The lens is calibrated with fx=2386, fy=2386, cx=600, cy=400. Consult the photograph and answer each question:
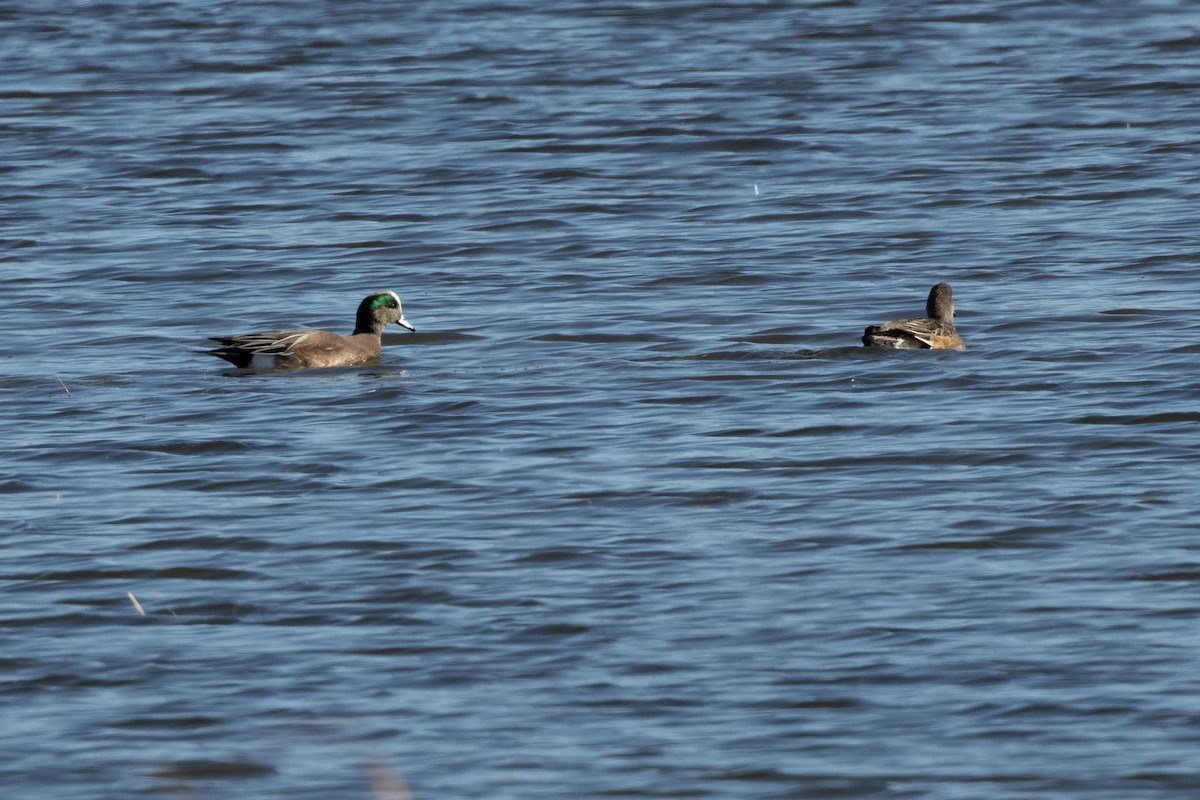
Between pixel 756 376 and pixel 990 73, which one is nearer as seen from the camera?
pixel 756 376

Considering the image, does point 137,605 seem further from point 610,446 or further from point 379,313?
point 379,313

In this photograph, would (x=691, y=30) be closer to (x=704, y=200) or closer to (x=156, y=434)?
(x=704, y=200)

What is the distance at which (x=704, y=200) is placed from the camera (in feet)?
66.0

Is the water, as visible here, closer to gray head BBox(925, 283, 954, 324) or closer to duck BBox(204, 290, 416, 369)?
duck BBox(204, 290, 416, 369)

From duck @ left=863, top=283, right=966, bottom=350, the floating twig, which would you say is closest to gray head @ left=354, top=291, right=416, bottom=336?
duck @ left=863, top=283, right=966, bottom=350

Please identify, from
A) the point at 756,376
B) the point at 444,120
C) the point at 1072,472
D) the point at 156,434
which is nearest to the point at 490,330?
the point at 756,376

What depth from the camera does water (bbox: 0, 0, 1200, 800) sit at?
7848 mm

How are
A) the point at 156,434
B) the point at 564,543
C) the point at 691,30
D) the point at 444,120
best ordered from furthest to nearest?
the point at 691,30
the point at 444,120
the point at 156,434
the point at 564,543

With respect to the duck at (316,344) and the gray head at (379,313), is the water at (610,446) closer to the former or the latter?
the duck at (316,344)

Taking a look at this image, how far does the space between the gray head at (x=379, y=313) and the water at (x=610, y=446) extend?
17.4 inches

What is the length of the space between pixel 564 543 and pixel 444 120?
15.1 metres

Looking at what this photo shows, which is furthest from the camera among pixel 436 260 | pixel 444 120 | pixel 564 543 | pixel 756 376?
pixel 444 120

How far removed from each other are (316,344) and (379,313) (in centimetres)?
68

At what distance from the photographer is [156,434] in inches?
492
